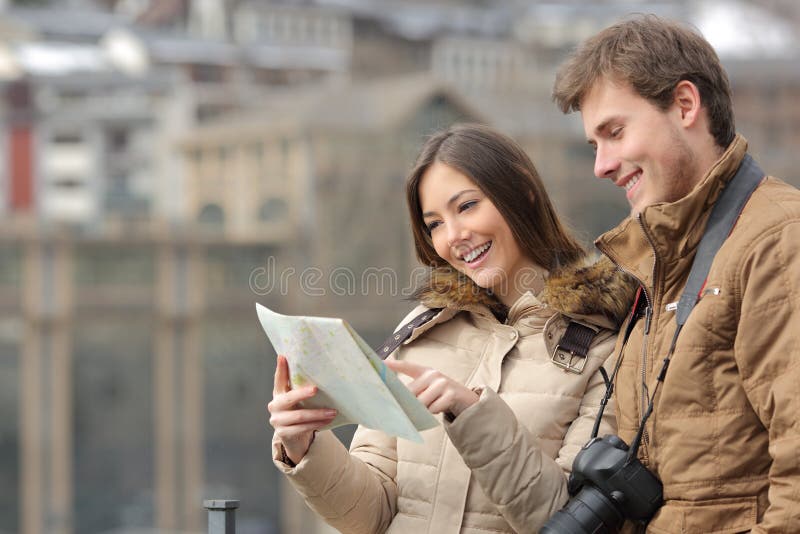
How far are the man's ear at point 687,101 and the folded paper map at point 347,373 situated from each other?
0.76 ft

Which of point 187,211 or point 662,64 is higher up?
point 662,64

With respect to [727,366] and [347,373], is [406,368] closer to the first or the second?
[347,373]

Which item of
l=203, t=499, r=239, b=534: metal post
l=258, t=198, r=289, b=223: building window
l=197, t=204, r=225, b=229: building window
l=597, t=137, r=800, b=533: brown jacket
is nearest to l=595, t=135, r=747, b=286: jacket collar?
l=597, t=137, r=800, b=533: brown jacket

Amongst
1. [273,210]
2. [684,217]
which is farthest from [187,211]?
[684,217]

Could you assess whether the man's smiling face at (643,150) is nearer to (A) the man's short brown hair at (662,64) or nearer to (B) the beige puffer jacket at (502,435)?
(A) the man's short brown hair at (662,64)

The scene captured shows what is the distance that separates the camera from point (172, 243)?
11.9m

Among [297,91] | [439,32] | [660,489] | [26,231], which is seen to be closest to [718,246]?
[660,489]

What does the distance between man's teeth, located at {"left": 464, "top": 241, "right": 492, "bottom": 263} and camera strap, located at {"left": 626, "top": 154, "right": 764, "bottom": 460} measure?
19cm

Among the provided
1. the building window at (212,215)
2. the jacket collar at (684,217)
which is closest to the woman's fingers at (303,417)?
the jacket collar at (684,217)

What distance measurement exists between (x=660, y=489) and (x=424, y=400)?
0.50 feet

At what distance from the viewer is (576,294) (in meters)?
0.82

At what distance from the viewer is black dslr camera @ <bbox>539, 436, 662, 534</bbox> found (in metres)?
0.71

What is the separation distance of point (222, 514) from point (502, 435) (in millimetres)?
235

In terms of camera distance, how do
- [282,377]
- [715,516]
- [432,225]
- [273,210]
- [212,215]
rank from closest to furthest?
[715,516] < [282,377] < [432,225] < [273,210] < [212,215]
